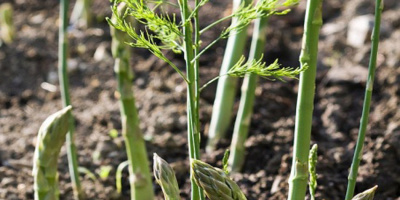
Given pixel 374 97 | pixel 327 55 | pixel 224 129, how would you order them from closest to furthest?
pixel 224 129, pixel 374 97, pixel 327 55

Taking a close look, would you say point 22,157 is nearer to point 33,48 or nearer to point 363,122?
point 33,48

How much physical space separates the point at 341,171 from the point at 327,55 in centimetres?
122

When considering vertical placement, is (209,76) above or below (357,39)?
below

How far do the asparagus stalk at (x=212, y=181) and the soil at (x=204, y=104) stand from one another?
0.73m

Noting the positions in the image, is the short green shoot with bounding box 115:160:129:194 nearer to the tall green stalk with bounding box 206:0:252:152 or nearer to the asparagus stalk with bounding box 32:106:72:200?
the tall green stalk with bounding box 206:0:252:152

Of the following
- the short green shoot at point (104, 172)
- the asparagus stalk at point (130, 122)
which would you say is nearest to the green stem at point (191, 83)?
the asparagus stalk at point (130, 122)

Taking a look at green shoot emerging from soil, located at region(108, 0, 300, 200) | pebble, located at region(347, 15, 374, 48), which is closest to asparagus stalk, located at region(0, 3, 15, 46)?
pebble, located at region(347, 15, 374, 48)

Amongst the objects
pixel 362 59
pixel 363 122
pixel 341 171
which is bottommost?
pixel 341 171

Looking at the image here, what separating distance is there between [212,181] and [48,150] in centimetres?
55

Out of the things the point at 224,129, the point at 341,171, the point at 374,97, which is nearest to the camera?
the point at 341,171

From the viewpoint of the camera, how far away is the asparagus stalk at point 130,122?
2029 mm

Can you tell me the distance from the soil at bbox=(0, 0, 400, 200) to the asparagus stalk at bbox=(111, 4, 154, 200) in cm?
21

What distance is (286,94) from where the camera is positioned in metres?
3.04

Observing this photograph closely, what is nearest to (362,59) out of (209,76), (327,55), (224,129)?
(327,55)
